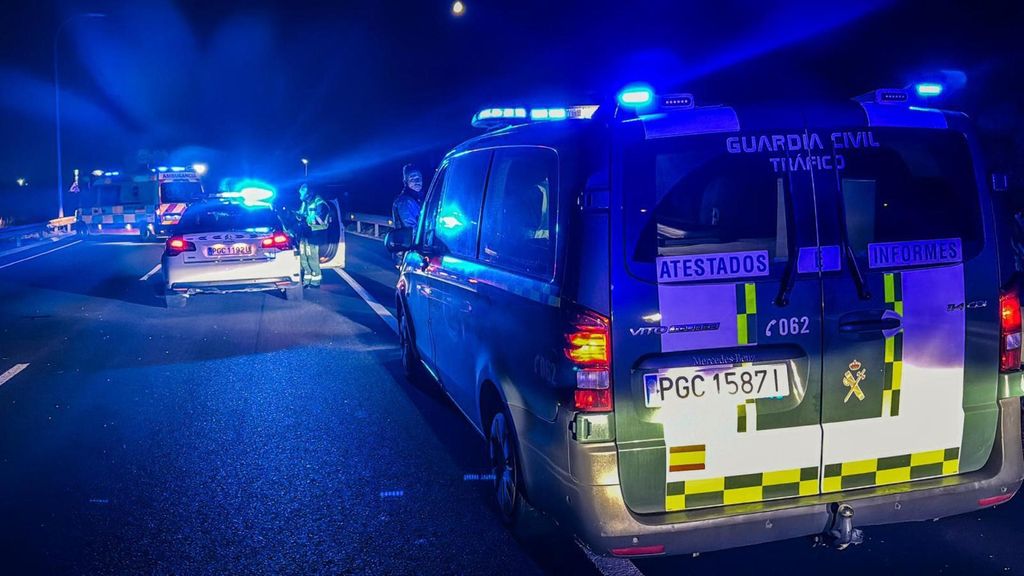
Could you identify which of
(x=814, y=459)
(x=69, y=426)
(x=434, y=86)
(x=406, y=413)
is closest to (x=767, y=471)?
(x=814, y=459)

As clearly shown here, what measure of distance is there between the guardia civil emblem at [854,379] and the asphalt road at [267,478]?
86 centimetres

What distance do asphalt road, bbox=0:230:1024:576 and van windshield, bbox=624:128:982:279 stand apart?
146 cm

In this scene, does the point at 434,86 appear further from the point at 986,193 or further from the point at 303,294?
the point at 986,193

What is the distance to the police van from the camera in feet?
11.4

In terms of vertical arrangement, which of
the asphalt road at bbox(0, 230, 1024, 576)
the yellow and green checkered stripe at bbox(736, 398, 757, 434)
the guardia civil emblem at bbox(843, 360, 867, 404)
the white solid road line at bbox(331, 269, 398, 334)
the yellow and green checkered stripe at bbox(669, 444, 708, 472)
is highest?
the guardia civil emblem at bbox(843, 360, 867, 404)

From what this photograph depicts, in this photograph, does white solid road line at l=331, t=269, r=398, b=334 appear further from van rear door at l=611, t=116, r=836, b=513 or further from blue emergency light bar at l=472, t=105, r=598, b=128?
van rear door at l=611, t=116, r=836, b=513

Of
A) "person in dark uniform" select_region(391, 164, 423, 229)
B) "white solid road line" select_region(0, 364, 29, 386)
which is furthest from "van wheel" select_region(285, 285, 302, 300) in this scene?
"white solid road line" select_region(0, 364, 29, 386)

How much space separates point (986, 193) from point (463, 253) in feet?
8.78

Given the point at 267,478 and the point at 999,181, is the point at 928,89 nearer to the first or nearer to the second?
the point at 999,181

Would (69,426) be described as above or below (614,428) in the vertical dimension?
below

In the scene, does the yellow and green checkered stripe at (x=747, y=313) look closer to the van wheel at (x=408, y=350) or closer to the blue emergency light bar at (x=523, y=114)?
the blue emergency light bar at (x=523, y=114)

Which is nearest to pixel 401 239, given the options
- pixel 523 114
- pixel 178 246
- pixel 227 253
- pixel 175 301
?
pixel 523 114

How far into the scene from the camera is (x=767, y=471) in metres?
3.57

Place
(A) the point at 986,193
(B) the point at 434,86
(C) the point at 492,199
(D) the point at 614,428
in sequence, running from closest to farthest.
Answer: (D) the point at 614,428
(A) the point at 986,193
(C) the point at 492,199
(B) the point at 434,86
